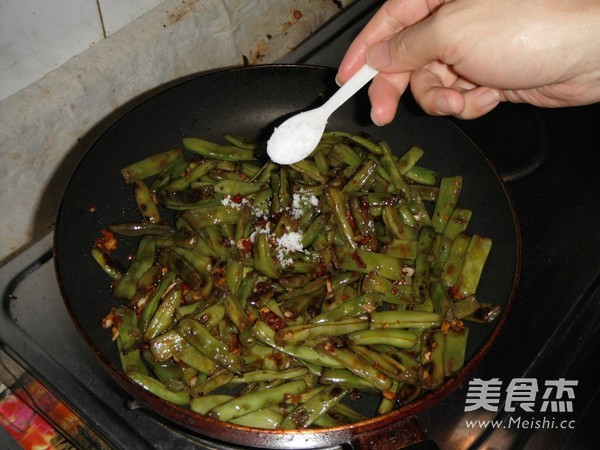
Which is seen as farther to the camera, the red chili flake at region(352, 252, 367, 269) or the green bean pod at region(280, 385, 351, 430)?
the red chili flake at region(352, 252, 367, 269)

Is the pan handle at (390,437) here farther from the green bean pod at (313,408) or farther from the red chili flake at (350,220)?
the red chili flake at (350,220)

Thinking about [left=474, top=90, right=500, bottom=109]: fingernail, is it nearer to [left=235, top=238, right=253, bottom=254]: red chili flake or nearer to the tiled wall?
[left=235, top=238, right=253, bottom=254]: red chili flake

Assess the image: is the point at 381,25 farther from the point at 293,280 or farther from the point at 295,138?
the point at 293,280

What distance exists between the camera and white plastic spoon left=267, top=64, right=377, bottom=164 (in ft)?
6.30

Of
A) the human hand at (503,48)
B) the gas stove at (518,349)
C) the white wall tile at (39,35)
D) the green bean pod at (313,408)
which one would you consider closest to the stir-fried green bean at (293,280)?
the green bean pod at (313,408)

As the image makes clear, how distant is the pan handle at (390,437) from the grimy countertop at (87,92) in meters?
1.70

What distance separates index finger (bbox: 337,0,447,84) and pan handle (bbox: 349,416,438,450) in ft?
3.97

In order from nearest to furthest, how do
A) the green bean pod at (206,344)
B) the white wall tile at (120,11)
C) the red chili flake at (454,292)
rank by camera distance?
the green bean pod at (206,344) → the red chili flake at (454,292) → the white wall tile at (120,11)

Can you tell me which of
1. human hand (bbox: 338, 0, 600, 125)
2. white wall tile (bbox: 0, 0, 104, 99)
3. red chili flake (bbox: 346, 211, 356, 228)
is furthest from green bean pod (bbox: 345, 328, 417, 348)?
white wall tile (bbox: 0, 0, 104, 99)

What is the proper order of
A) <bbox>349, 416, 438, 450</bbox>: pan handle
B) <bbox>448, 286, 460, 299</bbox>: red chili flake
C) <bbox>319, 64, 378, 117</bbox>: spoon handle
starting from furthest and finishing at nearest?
<bbox>448, 286, 460, 299</bbox>: red chili flake
<bbox>319, 64, 378, 117</bbox>: spoon handle
<bbox>349, 416, 438, 450</bbox>: pan handle

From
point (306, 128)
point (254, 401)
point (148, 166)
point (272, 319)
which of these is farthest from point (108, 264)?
point (306, 128)

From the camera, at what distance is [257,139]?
2486 mm

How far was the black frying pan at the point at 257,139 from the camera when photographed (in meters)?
1.56

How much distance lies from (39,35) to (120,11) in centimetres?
40
